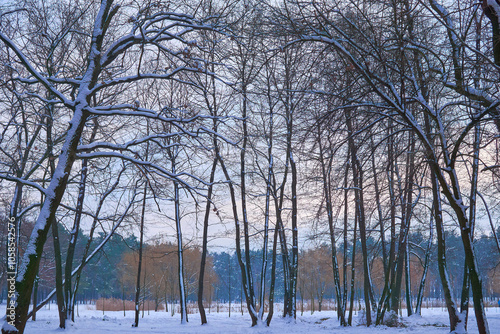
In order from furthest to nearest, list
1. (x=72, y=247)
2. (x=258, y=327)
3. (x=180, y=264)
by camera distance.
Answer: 1. (x=180, y=264)
2. (x=72, y=247)
3. (x=258, y=327)

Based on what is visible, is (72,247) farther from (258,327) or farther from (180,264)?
Result: (258,327)

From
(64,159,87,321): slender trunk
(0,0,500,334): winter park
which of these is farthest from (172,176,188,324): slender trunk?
(64,159,87,321): slender trunk

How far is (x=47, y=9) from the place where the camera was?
30.2ft

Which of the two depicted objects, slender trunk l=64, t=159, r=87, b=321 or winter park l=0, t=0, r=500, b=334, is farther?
slender trunk l=64, t=159, r=87, b=321

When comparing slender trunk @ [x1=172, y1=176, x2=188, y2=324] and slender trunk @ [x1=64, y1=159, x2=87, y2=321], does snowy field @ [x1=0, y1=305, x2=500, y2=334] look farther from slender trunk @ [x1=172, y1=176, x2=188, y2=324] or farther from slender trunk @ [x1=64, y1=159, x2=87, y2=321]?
slender trunk @ [x1=64, y1=159, x2=87, y2=321]

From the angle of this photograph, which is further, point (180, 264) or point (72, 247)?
point (180, 264)

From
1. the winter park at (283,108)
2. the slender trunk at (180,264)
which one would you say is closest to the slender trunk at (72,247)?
the winter park at (283,108)

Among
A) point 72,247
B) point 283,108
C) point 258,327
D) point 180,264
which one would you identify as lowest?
point 258,327

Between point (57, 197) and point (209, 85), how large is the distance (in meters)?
11.4

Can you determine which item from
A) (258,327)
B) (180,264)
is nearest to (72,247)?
(180,264)

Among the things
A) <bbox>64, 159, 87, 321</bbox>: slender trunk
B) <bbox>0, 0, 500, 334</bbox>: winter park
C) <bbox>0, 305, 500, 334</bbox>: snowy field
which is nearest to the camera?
<bbox>0, 0, 500, 334</bbox>: winter park

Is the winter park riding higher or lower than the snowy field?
higher

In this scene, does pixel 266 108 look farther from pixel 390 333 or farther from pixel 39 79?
pixel 39 79

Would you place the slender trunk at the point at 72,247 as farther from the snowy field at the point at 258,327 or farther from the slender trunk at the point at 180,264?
the slender trunk at the point at 180,264
